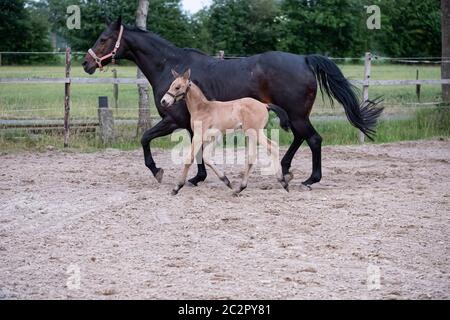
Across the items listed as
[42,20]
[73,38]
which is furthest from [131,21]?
[42,20]

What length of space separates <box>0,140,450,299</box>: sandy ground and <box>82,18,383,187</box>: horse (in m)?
0.68

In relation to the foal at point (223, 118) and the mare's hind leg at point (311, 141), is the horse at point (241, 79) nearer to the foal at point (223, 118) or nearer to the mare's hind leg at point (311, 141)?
the mare's hind leg at point (311, 141)

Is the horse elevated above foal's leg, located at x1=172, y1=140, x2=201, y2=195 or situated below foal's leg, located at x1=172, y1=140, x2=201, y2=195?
above

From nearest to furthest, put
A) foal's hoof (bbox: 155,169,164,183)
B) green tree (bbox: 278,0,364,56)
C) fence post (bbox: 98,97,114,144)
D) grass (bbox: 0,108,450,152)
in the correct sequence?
foal's hoof (bbox: 155,169,164,183), grass (bbox: 0,108,450,152), fence post (bbox: 98,97,114,144), green tree (bbox: 278,0,364,56)

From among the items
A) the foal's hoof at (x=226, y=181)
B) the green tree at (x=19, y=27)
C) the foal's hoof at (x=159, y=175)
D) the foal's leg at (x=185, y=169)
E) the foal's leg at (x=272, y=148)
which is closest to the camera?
the foal's leg at (x=185, y=169)

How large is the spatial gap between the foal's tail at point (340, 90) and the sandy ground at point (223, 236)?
82 cm

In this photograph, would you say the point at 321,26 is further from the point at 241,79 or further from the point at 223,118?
the point at 223,118

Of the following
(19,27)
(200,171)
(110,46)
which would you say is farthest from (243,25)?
(200,171)

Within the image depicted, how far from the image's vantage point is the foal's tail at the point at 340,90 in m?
8.78

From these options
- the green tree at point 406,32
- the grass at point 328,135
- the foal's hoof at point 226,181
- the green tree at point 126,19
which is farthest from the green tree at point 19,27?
the foal's hoof at point 226,181

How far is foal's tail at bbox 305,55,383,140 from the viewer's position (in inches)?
346

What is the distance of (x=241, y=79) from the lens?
867 centimetres

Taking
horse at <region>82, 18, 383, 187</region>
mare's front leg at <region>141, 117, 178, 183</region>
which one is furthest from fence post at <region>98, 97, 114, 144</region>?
mare's front leg at <region>141, 117, 178, 183</region>

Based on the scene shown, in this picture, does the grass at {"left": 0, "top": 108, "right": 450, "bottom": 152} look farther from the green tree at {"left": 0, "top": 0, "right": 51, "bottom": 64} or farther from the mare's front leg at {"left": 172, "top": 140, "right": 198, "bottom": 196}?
the green tree at {"left": 0, "top": 0, "right": 51, "bottom": 64}
